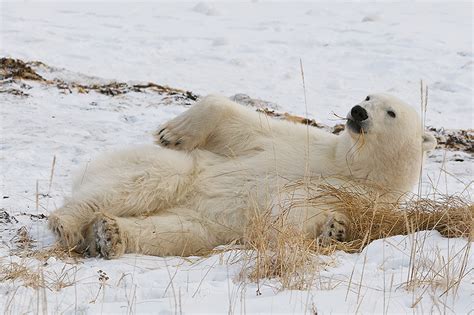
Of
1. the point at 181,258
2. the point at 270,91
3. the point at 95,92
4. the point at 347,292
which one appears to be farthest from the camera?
the point at 270,91

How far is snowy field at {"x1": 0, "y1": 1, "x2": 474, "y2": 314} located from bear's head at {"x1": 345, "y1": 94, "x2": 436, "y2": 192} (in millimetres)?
303

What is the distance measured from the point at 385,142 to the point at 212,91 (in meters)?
5.27

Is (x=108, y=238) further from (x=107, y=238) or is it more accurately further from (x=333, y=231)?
(x=333, y=231)

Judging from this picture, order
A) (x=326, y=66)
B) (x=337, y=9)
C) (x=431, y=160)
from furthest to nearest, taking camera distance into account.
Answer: (x=337, y=9) → (x=326, y=66) → (x=431, y=160)

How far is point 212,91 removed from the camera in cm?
1041

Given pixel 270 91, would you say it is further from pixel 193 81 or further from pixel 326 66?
pixel 326 66

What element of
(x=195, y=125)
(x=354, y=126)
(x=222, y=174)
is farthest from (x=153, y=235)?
(x=354, y=126)

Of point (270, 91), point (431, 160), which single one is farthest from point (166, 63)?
point (431, 160)

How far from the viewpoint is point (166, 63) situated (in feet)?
39.0

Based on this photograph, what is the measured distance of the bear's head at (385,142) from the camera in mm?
5297

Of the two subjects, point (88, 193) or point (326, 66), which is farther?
point (326, 66)

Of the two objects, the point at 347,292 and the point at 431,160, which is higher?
the point at 347,292

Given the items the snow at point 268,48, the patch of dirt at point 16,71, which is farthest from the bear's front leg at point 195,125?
the patch of dirt at point 16,71

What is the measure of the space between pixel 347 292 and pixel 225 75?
26.2ft
